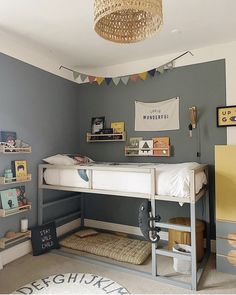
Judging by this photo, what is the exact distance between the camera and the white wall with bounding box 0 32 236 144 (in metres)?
2.76

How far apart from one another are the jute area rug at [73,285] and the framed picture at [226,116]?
2.09 meters

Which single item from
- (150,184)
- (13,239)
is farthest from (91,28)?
(13,239)

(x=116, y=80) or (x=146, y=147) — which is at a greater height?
(x=116, y=80)

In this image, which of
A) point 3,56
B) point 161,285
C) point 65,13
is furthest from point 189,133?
point 3,56

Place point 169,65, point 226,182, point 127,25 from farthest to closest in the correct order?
point 169,65, point 226,182, point 127,25

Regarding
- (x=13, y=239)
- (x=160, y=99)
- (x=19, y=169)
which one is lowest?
(x=13, y=239)

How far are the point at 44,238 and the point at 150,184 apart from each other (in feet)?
5.06

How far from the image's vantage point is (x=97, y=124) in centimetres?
365

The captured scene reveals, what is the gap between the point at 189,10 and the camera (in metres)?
2.18

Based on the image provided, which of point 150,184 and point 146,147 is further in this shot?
point 146,147

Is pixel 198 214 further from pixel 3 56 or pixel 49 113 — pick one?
pixel 3 56

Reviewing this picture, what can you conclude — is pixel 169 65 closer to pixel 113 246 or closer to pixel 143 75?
pixel 143 75

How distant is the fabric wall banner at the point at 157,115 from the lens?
3135 mm

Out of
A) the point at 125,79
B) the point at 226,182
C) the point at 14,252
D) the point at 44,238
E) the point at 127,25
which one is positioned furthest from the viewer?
the point at 125,79
